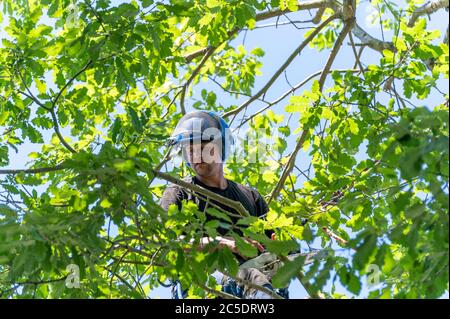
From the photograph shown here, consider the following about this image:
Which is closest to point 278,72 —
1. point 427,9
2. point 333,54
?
point 333,54

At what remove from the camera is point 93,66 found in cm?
618

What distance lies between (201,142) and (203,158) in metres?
0.13

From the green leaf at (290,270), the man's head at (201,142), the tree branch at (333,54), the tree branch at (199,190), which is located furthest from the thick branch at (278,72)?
the green leaf at (290,270)

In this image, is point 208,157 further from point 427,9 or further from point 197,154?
point 427,9

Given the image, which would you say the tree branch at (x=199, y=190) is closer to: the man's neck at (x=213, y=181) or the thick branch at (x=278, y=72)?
the man's neck at (x=213, y=181)

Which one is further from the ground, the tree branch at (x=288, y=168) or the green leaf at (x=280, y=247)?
the tree branch at (x=288, y=168)

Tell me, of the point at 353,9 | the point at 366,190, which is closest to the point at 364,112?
the point at 366,190

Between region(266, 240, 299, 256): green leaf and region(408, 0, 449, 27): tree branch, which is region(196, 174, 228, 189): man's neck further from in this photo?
region(408, 0, 449, 27): tree branch

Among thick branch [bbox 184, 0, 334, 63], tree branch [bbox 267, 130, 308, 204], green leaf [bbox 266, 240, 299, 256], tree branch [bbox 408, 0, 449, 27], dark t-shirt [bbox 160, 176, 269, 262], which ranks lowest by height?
green leaf [bbox 266, 240, 299, 256]

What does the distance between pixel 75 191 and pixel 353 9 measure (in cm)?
330

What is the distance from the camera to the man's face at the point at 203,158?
595 centimetres

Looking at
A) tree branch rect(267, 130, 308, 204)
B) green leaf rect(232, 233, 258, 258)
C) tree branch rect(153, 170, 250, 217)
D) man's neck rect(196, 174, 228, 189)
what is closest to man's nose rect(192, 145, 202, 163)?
man's neck rect(196, 174, 228, 189)

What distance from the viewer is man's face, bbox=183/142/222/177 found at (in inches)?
234
